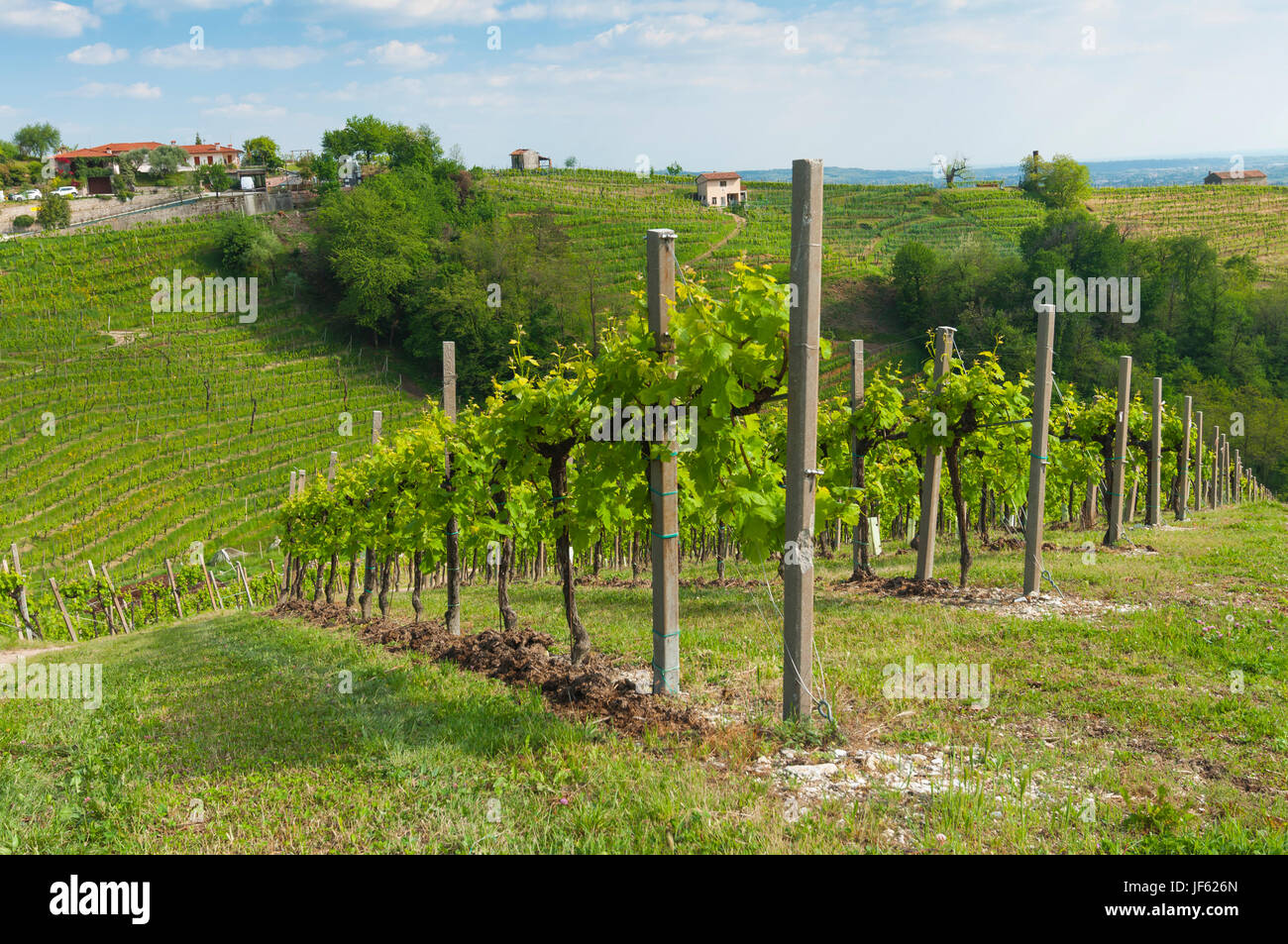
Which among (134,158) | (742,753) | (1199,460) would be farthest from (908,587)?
(134,158)

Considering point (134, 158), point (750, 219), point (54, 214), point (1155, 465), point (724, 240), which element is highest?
point (134, 158)

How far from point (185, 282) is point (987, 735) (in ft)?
231

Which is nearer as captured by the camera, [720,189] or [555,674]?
[555,674]

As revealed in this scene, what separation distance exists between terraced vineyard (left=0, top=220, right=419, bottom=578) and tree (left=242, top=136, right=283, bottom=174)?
43.9 metres

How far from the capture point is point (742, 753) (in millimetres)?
5180

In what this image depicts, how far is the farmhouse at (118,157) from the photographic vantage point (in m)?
98.7

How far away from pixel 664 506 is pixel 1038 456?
6.46m

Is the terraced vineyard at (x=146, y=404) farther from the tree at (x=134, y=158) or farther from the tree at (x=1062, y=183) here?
the tree at (x=1062, y=183)

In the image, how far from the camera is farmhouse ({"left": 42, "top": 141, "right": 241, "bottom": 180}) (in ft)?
324

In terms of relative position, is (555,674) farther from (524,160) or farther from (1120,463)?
(524,160)

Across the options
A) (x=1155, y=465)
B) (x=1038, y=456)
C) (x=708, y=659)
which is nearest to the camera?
(x=708, y=659)

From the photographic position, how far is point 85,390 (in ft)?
149

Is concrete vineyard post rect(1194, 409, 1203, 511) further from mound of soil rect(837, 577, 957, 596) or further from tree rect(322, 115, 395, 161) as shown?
tree rect(322, 115, 395, 161)

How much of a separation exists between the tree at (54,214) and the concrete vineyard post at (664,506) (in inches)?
3329
